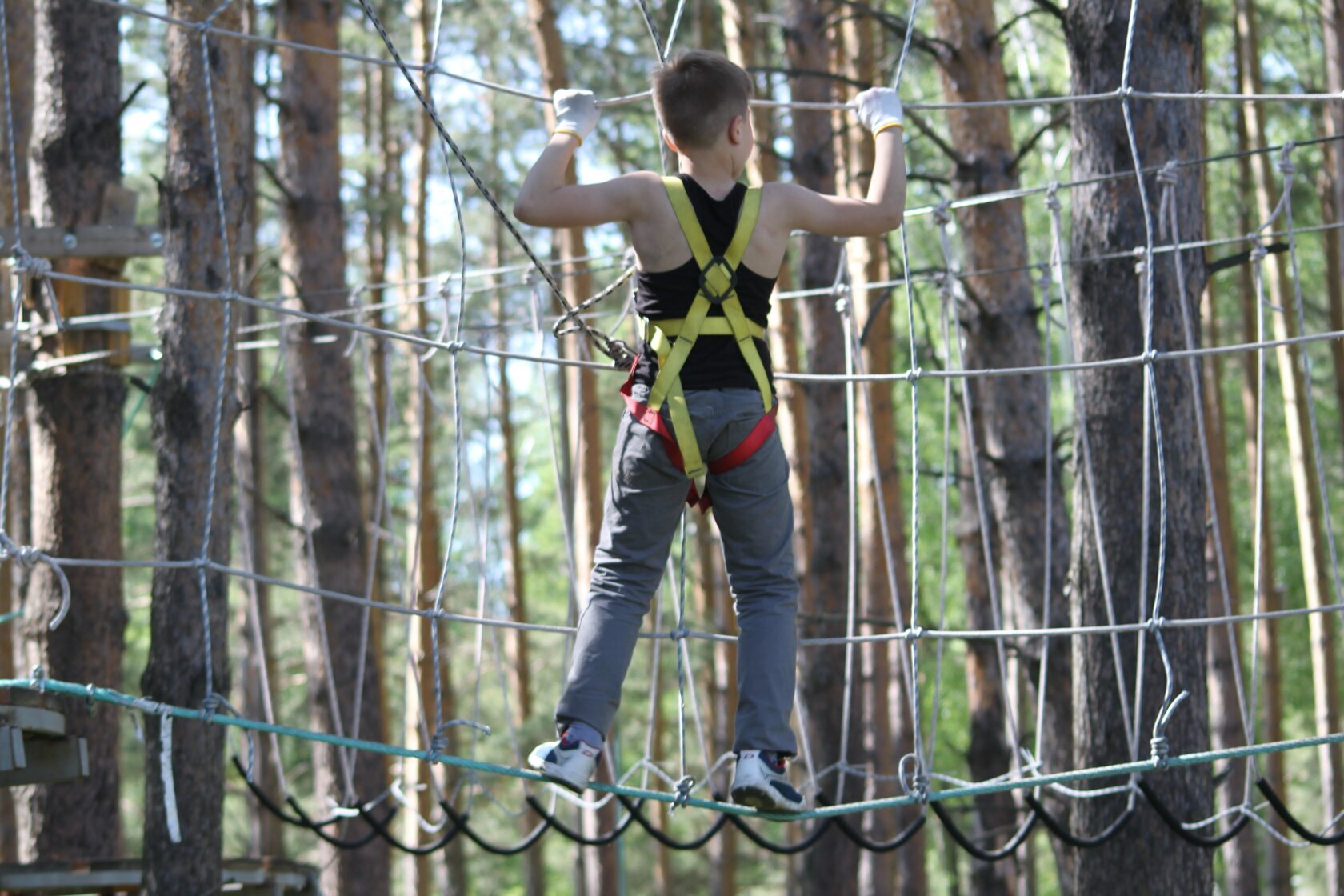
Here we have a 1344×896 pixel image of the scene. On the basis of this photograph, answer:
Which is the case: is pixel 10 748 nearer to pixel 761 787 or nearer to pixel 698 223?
pixel 761 787

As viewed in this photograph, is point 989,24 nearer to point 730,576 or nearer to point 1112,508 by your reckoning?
point 1112,508

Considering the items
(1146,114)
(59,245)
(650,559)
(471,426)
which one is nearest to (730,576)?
(650,559)

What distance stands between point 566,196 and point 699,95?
24 centimetres

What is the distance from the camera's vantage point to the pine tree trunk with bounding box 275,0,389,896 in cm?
599

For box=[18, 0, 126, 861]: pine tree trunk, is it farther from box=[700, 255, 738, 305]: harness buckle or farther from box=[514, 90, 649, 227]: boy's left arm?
box=[700, 255, 738, 305]: harness buckle

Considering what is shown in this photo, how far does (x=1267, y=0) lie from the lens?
11633mm

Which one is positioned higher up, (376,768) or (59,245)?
(59,245)

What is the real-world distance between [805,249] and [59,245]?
2.99m

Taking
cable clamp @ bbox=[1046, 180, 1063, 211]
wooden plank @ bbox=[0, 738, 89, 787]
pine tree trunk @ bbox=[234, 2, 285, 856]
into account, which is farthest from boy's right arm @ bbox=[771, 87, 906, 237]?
pine tree trunk @ bbox=[234, 2, 285, 856]

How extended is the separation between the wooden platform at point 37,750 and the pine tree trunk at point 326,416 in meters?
2.54

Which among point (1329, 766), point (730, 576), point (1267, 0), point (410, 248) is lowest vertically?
point (1329, 766)

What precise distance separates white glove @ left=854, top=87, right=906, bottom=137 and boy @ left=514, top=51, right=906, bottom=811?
0.14 feet

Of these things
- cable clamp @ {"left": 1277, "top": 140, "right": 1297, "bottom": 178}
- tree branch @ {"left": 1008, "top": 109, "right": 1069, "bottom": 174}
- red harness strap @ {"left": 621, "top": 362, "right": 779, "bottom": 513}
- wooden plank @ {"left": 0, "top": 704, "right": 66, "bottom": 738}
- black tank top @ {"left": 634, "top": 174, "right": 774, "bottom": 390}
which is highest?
tree branch @ {"left": 1008, "top": 109, "right": 1069, "bottom": 174}

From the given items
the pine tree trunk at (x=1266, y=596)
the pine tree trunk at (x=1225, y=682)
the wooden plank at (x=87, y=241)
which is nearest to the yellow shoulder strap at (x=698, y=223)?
the wooden plank at (x=87, y=241)
